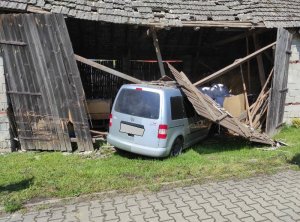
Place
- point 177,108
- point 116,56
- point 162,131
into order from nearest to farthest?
point 162,131 → point 177,108 → point 116,56

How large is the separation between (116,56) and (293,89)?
22.2 ft

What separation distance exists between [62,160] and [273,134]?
6646 millimetres

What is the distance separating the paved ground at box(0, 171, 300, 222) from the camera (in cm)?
560

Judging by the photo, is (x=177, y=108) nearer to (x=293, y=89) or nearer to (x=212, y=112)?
(x=212, y=112)

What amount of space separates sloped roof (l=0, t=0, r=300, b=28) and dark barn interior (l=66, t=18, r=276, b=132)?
86cm

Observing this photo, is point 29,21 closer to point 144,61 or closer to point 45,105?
point 45,105

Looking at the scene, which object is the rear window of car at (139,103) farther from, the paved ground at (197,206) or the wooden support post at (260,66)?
the wooden support post at (260,66)

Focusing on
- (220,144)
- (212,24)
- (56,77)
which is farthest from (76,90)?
(212,24)

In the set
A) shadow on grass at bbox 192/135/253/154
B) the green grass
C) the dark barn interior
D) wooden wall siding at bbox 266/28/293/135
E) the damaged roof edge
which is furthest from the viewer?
the dark barn interior

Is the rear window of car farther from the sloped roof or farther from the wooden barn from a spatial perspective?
the sloped roof

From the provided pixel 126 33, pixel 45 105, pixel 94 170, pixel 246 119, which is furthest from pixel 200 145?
pixel 126 33

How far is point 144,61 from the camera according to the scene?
14.7 meters

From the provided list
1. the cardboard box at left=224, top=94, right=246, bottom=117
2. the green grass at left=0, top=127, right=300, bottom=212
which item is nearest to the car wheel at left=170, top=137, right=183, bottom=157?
the green grass at left=0, top=127, right=300, bottom=212

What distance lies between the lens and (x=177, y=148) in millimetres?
9039
